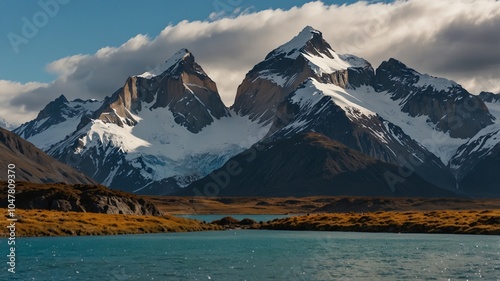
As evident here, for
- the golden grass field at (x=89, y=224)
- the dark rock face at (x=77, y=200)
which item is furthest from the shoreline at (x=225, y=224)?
the dark rock face at (x=77, y=200)

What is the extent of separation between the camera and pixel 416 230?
15688cm

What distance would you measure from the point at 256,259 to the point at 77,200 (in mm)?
91029

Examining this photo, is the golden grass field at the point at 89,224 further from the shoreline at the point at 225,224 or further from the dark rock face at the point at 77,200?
the dark rock face at the point at 77,200

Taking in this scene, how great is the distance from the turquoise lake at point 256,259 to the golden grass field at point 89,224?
8.55 metres

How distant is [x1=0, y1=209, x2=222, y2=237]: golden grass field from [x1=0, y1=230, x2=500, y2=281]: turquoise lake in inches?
337

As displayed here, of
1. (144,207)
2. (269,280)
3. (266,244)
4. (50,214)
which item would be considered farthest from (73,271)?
(144,207)

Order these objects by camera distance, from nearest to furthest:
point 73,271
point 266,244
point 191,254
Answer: point 73,271
point 191,254
point 266,244

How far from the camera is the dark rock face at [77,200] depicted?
17425 centimetres

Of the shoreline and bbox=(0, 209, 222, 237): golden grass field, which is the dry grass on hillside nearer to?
the shoreline

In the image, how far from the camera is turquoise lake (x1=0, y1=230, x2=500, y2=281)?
7700 centimetres

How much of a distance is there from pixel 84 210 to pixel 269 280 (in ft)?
358

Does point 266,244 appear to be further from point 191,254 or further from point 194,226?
point 194,226

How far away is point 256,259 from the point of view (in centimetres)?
9425

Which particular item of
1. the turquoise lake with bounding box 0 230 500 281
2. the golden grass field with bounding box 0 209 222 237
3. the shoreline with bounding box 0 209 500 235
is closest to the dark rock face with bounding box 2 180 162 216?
the golden grass field with bounding box 0 209 222 237
